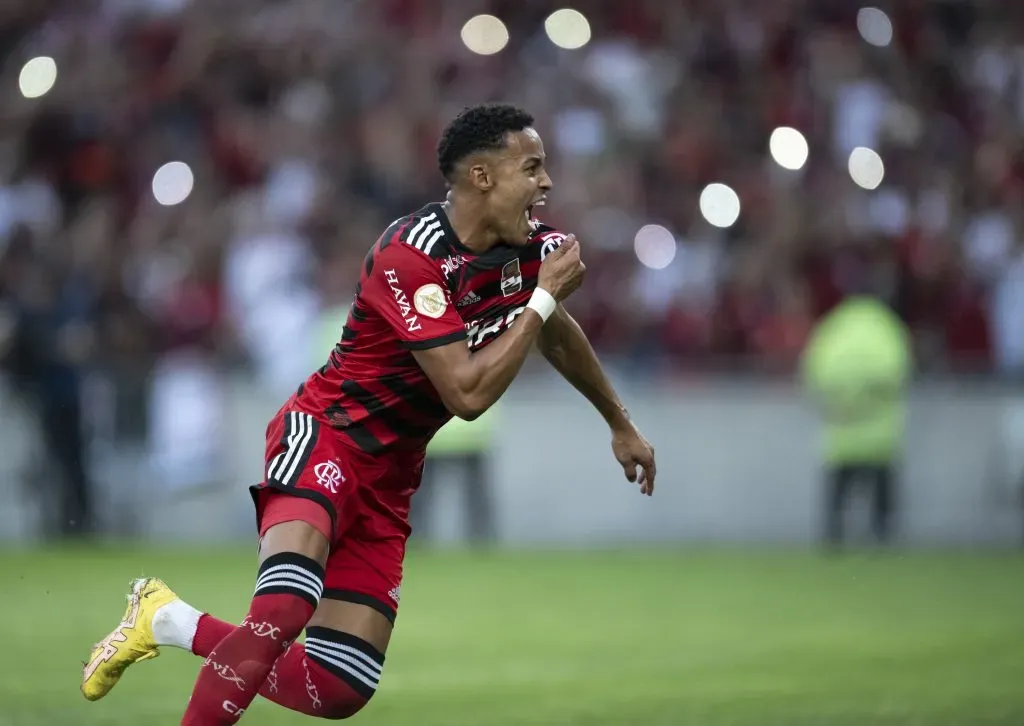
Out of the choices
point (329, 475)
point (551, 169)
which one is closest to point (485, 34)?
point (551, 169)

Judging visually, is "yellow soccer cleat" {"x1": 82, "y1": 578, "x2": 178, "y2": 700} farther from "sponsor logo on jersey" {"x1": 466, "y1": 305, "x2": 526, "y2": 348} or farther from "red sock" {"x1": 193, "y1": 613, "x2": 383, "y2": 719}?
"sponsor logo on jersey" {"x1": 466, "y1": 305, "x2": 526, "y2": 348}

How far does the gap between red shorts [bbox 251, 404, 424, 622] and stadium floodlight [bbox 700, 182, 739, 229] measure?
1058 cm

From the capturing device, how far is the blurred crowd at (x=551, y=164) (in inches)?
601

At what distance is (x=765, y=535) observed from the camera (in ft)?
49.4

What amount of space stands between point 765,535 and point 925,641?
525cm

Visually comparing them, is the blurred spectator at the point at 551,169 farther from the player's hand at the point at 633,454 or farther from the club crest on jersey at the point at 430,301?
the club crest on jersey at the point at 430,301

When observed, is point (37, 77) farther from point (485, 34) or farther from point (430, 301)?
point (430, 301)

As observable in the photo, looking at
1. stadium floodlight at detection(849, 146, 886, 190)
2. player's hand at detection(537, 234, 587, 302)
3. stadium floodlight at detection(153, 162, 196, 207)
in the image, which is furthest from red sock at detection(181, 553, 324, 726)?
stadium floodlight at detection(849, 146, 886, 190)

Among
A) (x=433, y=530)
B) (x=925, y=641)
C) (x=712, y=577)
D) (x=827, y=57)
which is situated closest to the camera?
(x=925, y=641)

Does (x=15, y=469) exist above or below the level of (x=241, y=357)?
below

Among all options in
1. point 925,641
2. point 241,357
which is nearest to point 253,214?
point 241,357

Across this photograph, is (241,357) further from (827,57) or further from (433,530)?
(827,57)

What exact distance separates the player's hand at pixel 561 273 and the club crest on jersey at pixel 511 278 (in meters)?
0.21

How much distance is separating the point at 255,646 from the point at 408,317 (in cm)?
126
